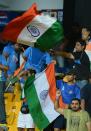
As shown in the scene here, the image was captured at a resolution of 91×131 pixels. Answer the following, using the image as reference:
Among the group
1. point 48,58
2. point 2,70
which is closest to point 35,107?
point 48,58

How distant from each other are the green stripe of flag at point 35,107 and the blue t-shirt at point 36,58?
153 centimetres

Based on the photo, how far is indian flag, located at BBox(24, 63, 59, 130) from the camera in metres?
13.7

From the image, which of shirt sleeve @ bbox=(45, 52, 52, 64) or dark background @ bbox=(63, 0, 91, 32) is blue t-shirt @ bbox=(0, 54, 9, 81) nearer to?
shirt sleeve @ bbox=(45, 52, 52, 64)

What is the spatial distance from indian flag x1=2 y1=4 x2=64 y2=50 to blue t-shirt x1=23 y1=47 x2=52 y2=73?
1.95m

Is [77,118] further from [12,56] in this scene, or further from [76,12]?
[76,12]

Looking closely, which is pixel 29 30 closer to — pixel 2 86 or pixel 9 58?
pixel 2 86

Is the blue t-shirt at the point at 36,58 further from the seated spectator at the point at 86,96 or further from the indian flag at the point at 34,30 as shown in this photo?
the seated spectator at the point at 86,96

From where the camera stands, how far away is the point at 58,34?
43.2 feet

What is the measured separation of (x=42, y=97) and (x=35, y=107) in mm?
256

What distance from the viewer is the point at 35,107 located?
13688 millimetres

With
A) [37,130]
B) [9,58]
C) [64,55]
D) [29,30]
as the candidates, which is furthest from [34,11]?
[9,58]

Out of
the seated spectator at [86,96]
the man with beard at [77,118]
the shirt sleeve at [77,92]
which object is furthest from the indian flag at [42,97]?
the man with beard at [77,118]

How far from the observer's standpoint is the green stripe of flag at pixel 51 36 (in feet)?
43.2

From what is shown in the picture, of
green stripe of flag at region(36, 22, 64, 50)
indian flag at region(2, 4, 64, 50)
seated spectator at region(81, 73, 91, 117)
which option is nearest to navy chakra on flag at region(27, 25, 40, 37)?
indian flag at region(2, 4, 64, 50)
